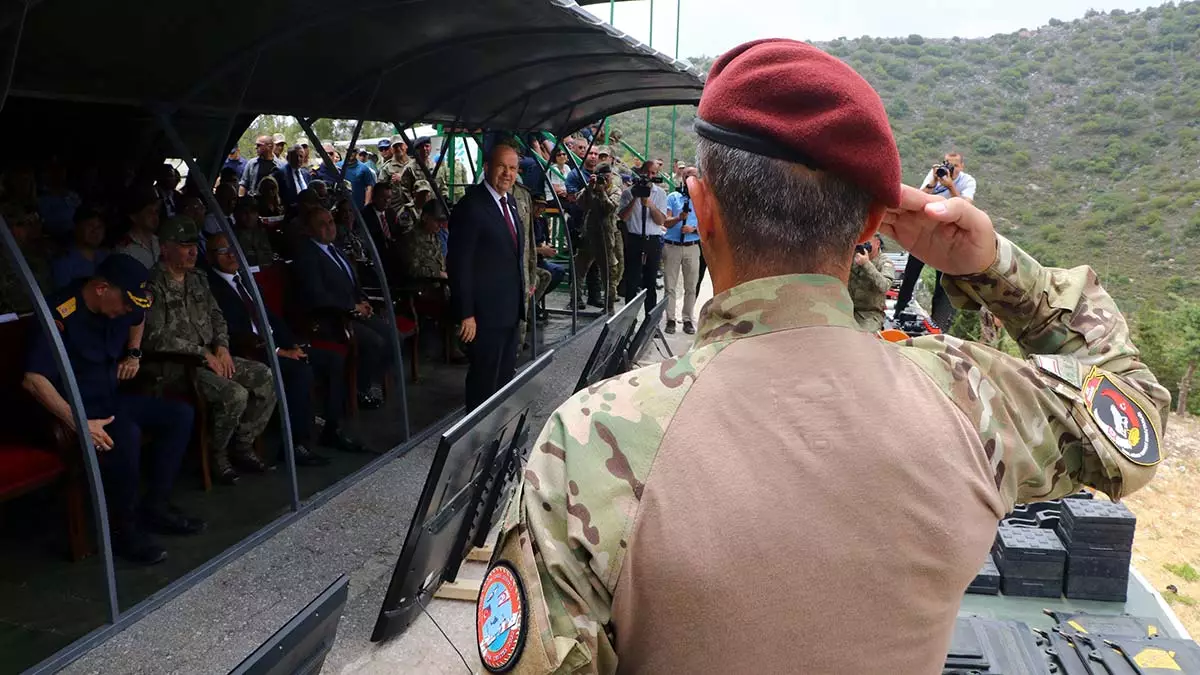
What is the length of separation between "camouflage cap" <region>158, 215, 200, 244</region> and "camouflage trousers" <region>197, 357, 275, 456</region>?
2.36 ft

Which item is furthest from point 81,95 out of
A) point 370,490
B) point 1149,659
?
point 1149,659

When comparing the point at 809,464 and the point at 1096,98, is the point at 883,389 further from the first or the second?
the point at 1096,98

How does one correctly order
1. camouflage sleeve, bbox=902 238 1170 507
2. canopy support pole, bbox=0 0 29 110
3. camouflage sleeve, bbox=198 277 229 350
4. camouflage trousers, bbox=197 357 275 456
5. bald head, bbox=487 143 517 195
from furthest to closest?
bald head, bbox=487 143 517 195 < camouflage sleeve, bbox=198 277 229 350 < camouflage trousers, bbox=197 357 275 456 < canopy support pole, bbox=0 0 29 110 < camouflage sleeve, bbox=902 238 1170 507

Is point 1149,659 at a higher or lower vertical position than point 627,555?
lower

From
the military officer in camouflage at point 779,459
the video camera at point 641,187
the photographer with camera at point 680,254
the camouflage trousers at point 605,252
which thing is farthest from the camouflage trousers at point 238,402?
the video camera at point 641,187

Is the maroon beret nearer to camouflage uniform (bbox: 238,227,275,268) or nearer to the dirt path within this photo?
the dirt path

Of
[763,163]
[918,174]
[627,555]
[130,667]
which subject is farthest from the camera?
[918,174]

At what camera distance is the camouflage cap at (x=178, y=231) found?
455 centimetres

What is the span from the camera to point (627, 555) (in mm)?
870

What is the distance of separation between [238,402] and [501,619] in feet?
13.7

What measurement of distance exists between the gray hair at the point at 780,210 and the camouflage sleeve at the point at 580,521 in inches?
7.9

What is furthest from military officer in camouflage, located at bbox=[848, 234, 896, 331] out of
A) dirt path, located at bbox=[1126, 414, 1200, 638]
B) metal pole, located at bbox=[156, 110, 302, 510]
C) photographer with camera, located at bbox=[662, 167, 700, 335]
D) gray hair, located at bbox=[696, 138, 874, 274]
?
gray hair, located at bbox=[696, 138, 874, 274]

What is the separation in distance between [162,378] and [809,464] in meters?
4.41

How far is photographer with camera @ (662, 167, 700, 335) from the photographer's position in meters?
9.40
